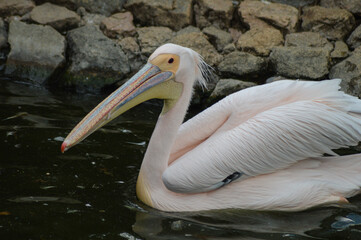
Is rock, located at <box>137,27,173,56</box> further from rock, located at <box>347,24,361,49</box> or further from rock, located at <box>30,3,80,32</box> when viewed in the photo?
rock, located at <box>347,24,361,49</box>

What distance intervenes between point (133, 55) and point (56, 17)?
106 cm

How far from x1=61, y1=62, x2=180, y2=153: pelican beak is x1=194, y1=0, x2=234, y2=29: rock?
3.19 metres

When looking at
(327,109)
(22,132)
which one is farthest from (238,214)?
(22,132)

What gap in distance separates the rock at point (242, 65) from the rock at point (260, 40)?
8.1 inches

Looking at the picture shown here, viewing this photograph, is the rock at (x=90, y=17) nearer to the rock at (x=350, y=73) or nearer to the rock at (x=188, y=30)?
the rock at (x=188, y=30)

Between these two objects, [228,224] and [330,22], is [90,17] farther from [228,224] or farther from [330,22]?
[228,224]

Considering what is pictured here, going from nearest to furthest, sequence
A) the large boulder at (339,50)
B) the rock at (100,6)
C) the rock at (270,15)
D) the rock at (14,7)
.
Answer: the large boulder at (339,50), the rock at (270,15), the rock at (14,7), the rock at (100,6)

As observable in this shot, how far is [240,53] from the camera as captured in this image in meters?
6.16

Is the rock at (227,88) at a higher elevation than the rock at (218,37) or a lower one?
lower

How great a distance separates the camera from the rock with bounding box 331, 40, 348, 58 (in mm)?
6160

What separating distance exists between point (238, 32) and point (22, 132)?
3.10m

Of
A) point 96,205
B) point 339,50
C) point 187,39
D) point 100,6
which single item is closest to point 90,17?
point 100,6

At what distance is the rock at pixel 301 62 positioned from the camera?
5.92 meters

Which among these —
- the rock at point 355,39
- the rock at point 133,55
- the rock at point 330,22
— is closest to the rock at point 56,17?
the rock at point 133,55
